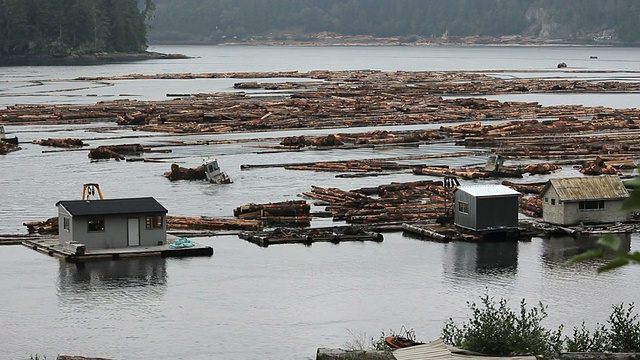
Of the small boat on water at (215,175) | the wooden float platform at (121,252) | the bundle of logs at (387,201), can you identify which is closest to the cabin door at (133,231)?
the wooden float platform at (121,252)

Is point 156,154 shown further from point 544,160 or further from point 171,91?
point 171,91

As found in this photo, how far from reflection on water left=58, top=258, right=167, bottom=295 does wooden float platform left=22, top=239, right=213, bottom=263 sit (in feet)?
0.75

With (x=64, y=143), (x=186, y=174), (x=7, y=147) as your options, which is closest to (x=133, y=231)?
(x=186, y=174)

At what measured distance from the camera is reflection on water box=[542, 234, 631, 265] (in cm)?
3646

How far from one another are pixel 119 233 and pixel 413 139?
3763 centimetres

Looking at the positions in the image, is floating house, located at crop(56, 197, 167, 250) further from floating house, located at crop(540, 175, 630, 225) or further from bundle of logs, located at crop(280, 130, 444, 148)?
bundle of logs, located at crop(280, 130, 444, 148)

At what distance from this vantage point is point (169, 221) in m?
41.6

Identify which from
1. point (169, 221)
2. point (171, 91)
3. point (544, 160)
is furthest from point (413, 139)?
point (171, 91)

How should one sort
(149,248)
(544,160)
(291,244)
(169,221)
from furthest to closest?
(544,160) < (169,221) < (291,244) < (149,248)

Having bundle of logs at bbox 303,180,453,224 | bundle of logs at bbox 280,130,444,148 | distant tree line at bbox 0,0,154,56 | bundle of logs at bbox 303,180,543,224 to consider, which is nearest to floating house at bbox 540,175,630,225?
bundle of logs at bbox 303,180,543,224

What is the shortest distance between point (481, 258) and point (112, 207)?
37.3ft

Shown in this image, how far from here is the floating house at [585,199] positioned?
132 ft

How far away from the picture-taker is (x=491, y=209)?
39562mm

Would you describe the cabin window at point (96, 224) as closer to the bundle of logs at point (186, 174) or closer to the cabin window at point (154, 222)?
the cabin window at point (154, 222)
